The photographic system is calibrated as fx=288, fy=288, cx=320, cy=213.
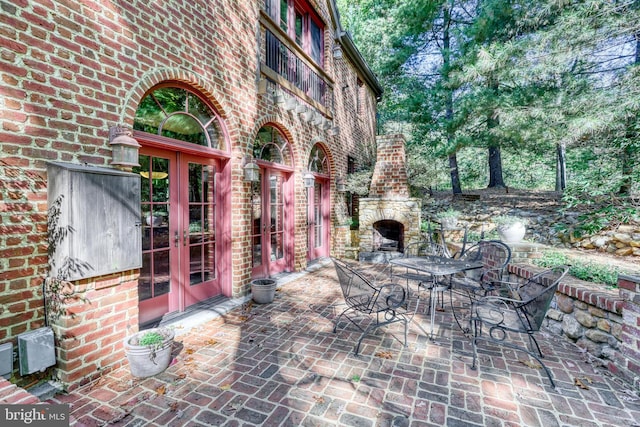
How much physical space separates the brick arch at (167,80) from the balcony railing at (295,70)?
170 centimetres

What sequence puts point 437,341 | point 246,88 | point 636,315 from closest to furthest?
1. point 636,315
2. point 437,341
3. point 246,88

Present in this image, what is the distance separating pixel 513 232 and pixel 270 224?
459cm

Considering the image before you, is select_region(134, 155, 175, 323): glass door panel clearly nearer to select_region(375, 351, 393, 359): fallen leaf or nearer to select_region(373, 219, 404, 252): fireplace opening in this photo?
select_region(375, 351, 393, 359): fallen leaf

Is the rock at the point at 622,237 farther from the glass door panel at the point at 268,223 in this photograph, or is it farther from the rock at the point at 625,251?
the glass door panel at the point at 268,223

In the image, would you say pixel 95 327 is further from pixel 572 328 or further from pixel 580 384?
pixel 572 328

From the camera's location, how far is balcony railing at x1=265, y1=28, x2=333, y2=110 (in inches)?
209

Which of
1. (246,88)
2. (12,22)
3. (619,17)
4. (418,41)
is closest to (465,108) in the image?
(619,17)

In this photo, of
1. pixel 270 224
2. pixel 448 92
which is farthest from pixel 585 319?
pixel 448 92

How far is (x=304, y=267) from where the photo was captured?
6371 mm

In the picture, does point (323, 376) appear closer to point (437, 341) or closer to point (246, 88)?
point (437, 341)

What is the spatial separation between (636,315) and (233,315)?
13.3 ft

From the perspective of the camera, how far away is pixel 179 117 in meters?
3.60

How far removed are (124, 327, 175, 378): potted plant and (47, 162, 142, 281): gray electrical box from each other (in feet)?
2.09

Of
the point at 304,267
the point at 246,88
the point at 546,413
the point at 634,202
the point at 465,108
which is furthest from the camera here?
the point at 465,108
